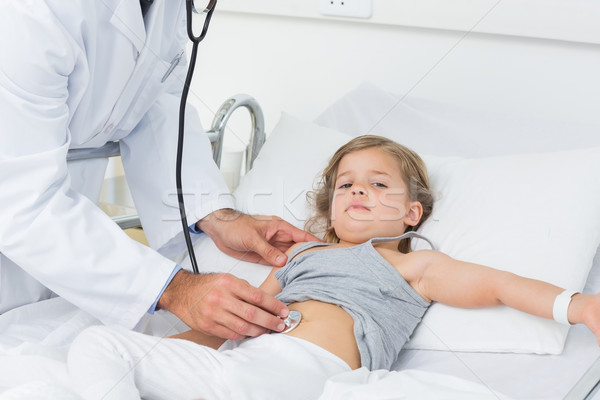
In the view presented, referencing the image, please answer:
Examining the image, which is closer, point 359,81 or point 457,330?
point 457,330

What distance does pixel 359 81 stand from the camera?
2.01m

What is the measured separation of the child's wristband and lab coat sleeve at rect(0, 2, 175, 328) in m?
0.65

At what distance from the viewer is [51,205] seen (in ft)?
3.60

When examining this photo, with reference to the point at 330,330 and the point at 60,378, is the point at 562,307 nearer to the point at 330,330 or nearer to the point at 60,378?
the point at 330,330

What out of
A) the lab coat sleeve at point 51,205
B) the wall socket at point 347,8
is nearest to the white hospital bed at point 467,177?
the wall socket at point 347,8

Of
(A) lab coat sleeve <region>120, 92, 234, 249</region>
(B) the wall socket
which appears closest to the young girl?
(A) lab coat sleeve <region>120, 92, 234, 249</region>

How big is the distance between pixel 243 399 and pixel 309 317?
0.85 ft

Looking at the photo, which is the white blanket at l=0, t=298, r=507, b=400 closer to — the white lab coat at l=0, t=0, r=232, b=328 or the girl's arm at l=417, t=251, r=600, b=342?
the white lab coat at l=0, t=0, r=232, b=328

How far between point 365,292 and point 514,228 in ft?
1.00

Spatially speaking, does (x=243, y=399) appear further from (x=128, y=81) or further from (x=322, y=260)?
(x=128, y=81)

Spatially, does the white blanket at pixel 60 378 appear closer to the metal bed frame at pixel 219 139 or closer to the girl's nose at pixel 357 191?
the metal bed frame at pixel 219 139

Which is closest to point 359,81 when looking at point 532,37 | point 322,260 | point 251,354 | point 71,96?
point 532,37

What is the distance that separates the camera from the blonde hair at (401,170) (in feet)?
4.57

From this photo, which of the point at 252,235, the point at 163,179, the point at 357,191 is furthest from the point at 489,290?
the point at 163,179
